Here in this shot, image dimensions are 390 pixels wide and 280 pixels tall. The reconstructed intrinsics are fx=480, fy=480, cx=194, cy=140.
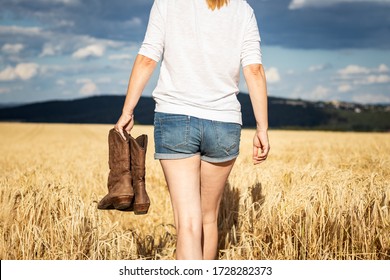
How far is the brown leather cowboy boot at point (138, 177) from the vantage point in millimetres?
3346

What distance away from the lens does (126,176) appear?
337 cm

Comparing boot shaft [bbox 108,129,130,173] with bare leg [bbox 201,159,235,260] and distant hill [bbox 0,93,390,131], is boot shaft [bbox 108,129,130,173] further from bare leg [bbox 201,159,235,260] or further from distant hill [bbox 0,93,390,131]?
distant hill [bbox 0,93,390,131]

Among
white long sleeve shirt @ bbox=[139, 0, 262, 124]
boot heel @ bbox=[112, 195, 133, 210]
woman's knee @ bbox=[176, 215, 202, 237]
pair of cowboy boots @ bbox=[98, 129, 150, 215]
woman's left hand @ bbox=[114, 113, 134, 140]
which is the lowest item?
woman's knee @ bbox=[176, 215, 202, 237]

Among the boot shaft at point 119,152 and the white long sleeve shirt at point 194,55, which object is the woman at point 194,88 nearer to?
the white long sleeve shirt at point 194,55

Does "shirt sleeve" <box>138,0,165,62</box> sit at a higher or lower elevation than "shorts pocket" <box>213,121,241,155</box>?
higher

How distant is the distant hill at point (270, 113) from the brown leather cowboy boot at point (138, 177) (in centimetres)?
6236

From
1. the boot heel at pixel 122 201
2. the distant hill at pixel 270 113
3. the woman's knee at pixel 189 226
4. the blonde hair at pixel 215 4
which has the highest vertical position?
the distant hill at pixel 270 113

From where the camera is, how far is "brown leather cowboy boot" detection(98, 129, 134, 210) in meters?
3.33

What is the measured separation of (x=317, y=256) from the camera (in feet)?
14.1

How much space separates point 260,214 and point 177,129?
7.12 feet

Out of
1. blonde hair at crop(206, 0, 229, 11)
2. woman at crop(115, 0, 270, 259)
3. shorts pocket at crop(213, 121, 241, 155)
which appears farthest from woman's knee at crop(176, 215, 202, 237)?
blonde hair at crop(206, 0, 229, 11)

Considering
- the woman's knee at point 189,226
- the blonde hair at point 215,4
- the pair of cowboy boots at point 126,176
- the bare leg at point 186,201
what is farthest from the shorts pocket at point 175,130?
the blonde hair at point 215,4

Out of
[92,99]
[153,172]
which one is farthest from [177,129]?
[92,99]

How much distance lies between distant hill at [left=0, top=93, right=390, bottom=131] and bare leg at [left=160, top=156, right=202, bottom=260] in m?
62.5
